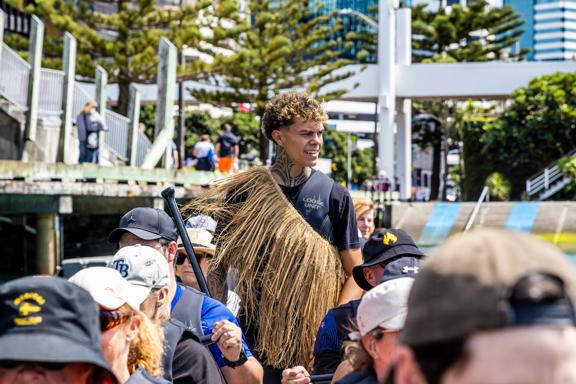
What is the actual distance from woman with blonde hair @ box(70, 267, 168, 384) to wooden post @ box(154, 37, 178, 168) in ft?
74.8

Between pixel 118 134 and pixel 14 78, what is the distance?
2.73 m

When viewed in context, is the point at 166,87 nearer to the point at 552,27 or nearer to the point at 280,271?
the point at 280,271

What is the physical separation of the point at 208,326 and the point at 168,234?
75cm

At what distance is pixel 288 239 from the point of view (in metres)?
5.51

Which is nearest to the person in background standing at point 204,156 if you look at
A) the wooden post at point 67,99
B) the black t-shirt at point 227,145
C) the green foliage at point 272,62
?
the black t-shirt at point 227,145

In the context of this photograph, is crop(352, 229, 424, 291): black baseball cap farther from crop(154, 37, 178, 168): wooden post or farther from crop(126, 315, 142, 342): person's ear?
crop(154, 37, 178, 168): wooden post

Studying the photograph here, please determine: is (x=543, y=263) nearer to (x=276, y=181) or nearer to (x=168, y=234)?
(x=168, y=234)

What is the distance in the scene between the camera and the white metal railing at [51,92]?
2375cm

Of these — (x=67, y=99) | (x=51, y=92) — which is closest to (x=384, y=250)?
(x=67, y=99)

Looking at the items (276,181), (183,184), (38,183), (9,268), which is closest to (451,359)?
(276,181)

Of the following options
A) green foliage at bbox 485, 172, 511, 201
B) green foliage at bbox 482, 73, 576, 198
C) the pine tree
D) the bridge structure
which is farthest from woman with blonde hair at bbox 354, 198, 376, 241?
the pine tree

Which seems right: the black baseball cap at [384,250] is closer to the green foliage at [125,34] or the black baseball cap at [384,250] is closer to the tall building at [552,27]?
the green foliage at [125,34]

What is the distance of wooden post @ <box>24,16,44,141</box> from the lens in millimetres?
22547

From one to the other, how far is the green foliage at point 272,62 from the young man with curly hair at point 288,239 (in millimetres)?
34626
